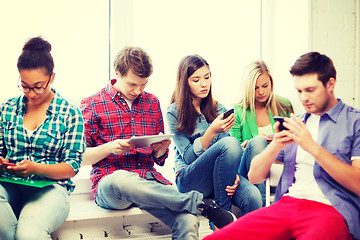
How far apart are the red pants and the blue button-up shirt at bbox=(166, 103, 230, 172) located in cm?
97

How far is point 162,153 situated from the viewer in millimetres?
2609

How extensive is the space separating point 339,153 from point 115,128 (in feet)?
4.39

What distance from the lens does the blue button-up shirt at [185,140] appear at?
2680 mm

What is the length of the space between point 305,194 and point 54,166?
1.22 meters

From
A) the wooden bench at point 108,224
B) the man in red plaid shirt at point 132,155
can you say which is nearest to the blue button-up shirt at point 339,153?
the man in red plaid shirt at point 132,155

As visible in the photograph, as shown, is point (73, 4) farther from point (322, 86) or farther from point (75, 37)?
point (322, 86)

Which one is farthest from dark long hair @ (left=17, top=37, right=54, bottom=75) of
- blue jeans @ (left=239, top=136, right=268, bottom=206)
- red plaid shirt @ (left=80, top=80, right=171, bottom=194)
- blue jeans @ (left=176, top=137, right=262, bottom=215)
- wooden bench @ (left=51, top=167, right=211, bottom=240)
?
blue jeans @ (left=239, top=136, right=268, bottom=206)

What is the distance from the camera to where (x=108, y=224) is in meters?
2.51

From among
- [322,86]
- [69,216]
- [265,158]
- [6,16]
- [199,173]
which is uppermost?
[6,16]

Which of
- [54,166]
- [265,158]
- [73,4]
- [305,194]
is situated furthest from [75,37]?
[305,194]

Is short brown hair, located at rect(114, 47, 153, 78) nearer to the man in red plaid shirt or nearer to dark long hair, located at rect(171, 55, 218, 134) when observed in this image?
the man in red plaid shirt

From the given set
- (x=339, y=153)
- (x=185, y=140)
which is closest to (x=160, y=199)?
(x=185, y=140)

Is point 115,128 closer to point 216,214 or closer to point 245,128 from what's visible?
point 216,214

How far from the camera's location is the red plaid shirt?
2523 mm
